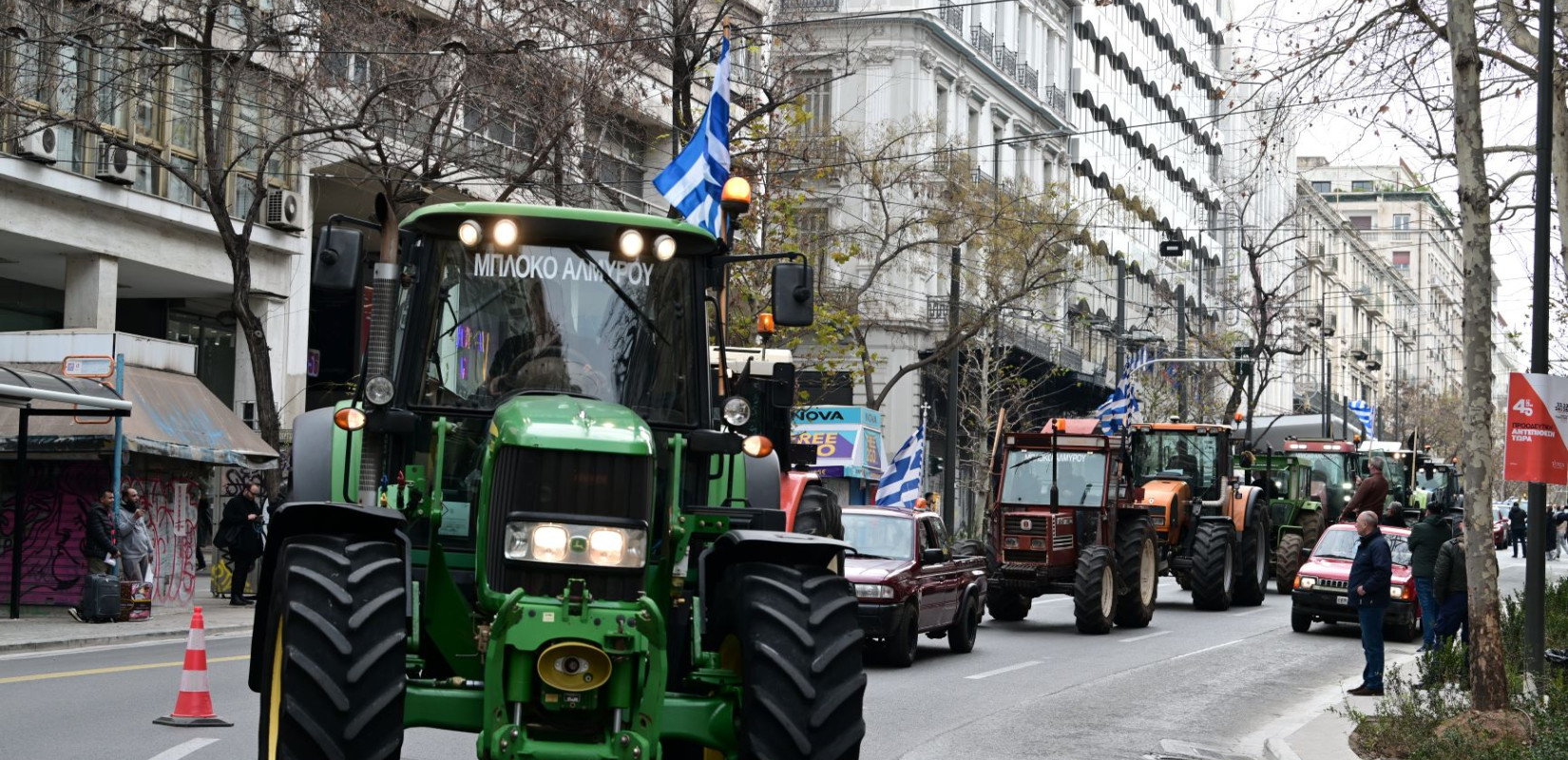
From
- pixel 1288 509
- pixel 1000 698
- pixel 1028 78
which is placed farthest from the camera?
pixel 1028 78

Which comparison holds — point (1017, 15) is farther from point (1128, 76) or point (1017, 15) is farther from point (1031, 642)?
point (1031, 642)

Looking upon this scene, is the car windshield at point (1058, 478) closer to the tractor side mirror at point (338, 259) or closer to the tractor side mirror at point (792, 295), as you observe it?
the tractor side mirror at point (792, 295)

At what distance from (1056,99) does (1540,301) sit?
5233cm

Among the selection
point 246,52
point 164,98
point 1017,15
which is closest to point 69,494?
point 246,52

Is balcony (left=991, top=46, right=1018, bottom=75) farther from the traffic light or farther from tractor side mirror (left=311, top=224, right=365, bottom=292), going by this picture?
tractor side mirror (left=311, top=224, right=365, bottom=292)

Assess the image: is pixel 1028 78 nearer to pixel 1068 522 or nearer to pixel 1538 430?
pixel 1068 522

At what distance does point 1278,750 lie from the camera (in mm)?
13992

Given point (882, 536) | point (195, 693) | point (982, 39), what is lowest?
point (195, 693)

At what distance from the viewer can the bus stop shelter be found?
20656 mm

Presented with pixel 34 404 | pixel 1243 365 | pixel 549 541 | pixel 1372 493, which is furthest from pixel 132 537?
pixel 1243 365

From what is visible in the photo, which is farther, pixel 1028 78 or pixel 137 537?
pixel 1028 78

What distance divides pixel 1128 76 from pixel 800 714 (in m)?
72.5

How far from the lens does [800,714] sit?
A: 8.19m

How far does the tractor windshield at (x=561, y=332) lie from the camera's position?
29.8ft
